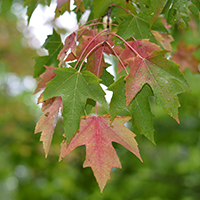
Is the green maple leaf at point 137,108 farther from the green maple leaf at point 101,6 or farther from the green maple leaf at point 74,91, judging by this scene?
the green maple leaf at point 101,6

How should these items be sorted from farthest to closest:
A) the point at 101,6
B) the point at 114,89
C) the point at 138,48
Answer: the point at 101,6
the point at 138,48
the point at 114,89

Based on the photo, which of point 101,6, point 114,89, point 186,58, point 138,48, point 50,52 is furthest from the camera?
point 186,58

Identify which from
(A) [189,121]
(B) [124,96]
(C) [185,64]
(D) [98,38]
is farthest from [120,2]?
(A) [189,121]

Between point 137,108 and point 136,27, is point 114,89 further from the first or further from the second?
point 136,27

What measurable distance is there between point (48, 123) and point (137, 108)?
39 cm

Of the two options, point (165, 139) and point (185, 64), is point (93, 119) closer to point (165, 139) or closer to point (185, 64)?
point (185, 64)

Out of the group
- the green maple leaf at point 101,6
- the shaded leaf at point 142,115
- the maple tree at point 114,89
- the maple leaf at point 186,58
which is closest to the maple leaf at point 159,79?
the maple tree at point 114,89

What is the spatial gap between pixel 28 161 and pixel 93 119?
5066 mm

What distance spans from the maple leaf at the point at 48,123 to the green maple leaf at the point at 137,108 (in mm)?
245

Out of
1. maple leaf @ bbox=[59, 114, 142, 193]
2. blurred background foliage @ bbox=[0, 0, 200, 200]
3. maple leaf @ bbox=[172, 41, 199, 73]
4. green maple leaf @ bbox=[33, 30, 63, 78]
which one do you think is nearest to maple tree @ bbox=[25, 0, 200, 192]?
maple leaf @ bbox=[59, 114, 142, 193]

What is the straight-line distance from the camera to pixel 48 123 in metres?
0.91

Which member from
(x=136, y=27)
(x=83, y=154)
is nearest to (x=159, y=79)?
(x=136, y=27)

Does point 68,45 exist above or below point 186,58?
above

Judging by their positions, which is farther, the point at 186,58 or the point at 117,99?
the point at 186,58
